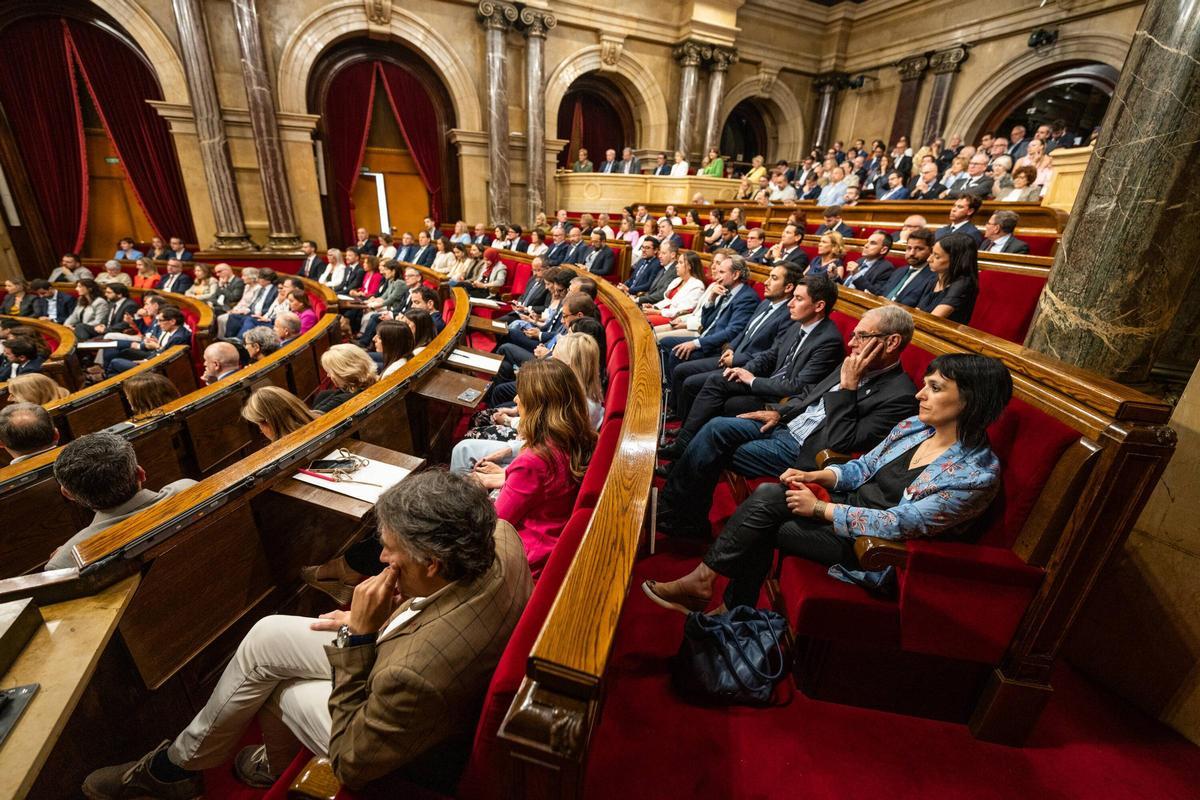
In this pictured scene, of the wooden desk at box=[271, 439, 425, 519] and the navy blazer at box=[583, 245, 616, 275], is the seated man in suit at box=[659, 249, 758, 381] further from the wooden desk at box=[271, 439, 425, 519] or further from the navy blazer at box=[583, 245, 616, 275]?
the navy blazer at box=[583, 245, 616, 275]

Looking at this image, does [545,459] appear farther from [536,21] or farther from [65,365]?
[536,21]

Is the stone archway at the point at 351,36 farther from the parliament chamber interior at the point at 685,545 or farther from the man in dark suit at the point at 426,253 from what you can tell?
the parliament chamber interior at the point at 685,545

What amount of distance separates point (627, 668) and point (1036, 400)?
1.21m

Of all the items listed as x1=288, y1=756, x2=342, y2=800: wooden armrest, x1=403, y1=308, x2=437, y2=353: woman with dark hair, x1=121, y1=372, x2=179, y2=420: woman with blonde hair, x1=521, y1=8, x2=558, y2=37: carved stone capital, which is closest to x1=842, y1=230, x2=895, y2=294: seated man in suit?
x1=403, y1=308, x2=437, y2=353: woman with dark hair

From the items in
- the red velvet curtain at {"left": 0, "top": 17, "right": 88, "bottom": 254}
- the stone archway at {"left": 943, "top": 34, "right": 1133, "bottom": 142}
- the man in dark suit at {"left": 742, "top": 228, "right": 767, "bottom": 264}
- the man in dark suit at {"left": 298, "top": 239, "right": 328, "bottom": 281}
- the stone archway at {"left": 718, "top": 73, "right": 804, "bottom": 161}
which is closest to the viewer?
the man in dark suit at {"left": 742, "top": 228, "right": 767, "bottom": 264}

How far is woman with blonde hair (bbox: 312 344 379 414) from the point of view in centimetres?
228

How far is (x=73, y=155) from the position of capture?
7.71 metres

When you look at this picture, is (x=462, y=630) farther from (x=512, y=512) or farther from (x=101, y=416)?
(x=101, y=416)

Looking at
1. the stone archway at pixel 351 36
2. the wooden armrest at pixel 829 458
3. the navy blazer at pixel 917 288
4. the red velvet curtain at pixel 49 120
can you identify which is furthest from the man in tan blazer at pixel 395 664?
the red velvet curtain at pixel 49 120

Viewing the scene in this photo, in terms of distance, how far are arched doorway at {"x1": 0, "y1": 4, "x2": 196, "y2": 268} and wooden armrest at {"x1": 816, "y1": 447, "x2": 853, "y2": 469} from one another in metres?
10.2

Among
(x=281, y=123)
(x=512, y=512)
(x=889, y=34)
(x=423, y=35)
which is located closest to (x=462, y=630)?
(x=512, y=512)

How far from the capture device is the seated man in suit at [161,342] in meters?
4.48

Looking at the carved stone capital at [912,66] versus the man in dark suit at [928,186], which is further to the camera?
the carved stone capital at [912,66]

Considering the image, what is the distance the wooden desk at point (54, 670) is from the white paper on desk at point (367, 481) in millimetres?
466
